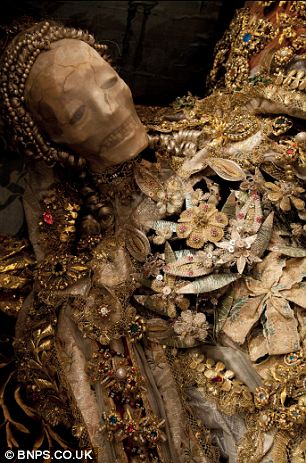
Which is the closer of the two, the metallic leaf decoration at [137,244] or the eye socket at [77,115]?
the eye socket at [77,115]

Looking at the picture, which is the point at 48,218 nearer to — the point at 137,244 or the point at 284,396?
the point at 137,244

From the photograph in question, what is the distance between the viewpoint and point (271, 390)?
4.60 ft

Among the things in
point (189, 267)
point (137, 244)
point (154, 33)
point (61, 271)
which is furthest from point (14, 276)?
point (154, 33)

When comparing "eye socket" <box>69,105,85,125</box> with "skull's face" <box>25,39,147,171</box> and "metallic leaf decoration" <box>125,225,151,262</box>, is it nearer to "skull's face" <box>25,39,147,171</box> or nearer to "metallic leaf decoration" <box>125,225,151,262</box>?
"skull's face" <box>25,39,147,171</box>

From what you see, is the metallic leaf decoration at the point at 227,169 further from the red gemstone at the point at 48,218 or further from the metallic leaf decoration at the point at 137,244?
the red gemstone at the point at 48,218

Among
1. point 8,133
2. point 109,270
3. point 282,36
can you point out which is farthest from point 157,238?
point 282,36

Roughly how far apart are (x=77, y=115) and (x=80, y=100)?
1.3 inches

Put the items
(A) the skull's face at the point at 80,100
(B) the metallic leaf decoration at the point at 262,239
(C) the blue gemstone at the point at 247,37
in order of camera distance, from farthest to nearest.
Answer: (C) the blue gemstone at the point at 247,37
(B) the metallic leaf decoration at the point at 262,239
(A) the skull's face at the point at 80,100

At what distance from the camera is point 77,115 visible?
1.38 metres

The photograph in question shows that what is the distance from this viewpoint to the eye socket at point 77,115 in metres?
1.38

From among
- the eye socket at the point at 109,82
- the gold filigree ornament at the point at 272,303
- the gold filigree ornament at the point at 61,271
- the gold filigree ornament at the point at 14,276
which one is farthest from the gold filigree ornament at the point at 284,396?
the eye socket at the point at 109,82

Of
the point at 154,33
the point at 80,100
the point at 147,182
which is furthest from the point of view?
the point at 154,33

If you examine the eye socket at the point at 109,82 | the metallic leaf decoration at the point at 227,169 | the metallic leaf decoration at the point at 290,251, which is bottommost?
the metallic leaf decoration at the point at 290,251

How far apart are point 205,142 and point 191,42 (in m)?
0.56
